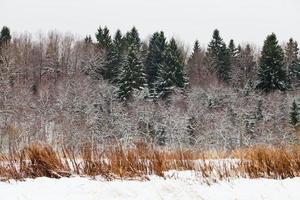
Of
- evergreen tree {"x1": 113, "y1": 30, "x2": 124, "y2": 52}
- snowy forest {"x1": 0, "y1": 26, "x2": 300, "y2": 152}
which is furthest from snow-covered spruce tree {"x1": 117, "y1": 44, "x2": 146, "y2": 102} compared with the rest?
evergreen tree {"x1": 113, "y1": 30, "x2": 124, "y2": 52}

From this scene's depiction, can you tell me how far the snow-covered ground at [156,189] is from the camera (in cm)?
593

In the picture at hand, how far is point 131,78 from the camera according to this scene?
67312mm

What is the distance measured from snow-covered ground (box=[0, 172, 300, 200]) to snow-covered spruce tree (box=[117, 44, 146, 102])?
59209mm

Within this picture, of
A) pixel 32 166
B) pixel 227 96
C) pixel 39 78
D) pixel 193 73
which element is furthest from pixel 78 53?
pixel 32 166

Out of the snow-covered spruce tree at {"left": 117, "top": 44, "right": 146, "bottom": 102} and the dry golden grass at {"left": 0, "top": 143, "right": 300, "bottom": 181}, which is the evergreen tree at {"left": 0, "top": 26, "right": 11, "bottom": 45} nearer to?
the snow-covered spruce tree at {"left": 117, "top": 44, "right": 146, "bottom": 102}

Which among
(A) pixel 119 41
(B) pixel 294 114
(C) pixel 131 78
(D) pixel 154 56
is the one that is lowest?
(B) pixel 294 114

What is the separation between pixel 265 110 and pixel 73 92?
25.1 m

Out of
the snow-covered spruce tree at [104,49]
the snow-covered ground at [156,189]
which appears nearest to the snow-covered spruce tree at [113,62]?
the snow-covered spruce tree at [104,49]

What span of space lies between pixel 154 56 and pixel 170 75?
792cm

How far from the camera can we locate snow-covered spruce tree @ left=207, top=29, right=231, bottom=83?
83.4m

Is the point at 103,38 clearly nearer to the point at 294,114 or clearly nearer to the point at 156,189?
the point at 294,114

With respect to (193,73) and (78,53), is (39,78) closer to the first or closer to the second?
(78,53)

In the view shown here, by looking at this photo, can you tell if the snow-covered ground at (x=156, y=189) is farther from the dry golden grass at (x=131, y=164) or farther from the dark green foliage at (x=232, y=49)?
the dark green foliage at (x=232, y=49)

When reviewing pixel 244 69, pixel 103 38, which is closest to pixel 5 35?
pixel 103 38
